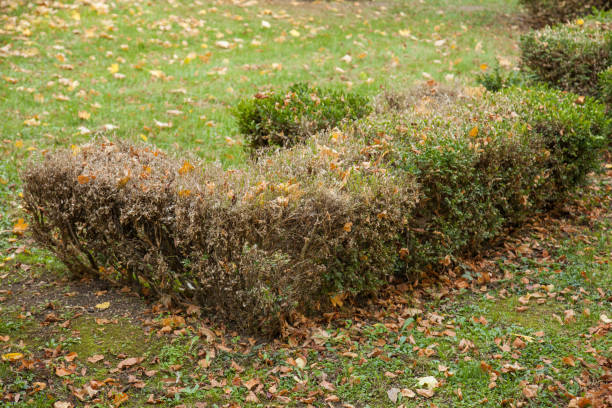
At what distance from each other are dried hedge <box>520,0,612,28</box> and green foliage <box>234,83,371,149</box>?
27.1ft

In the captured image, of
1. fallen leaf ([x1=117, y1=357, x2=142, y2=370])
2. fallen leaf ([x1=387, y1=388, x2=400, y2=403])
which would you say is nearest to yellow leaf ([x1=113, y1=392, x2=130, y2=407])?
fallen leaf ([x1=117, y1=357, x2=142, y2=370])

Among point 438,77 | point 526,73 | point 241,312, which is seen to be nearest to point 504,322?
point 241,312

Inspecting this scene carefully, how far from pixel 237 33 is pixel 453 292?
8.43 m

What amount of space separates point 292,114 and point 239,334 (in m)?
2.70

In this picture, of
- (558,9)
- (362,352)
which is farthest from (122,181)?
(558,9)

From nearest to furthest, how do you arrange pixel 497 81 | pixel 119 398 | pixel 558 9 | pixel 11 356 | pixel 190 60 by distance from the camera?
1. pixel 119 398
2. pixel 11 356
3. pixel 497 81
4. pixel 190 60
5. pixel 558 9

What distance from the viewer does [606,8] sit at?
1270 cm

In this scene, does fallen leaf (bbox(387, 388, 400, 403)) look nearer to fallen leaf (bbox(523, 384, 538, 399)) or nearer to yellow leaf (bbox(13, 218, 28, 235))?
fallen leaf (bbox(523, 384, 538, 399))

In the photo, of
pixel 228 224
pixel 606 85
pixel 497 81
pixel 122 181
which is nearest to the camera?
pixel 228 224

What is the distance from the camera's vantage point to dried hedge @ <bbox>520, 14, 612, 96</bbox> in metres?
7.77

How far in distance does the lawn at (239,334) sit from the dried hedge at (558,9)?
5055mm

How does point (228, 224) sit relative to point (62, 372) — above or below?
above

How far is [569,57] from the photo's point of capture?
783 centimetres

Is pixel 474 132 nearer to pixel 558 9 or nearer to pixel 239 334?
pixel 239 334
